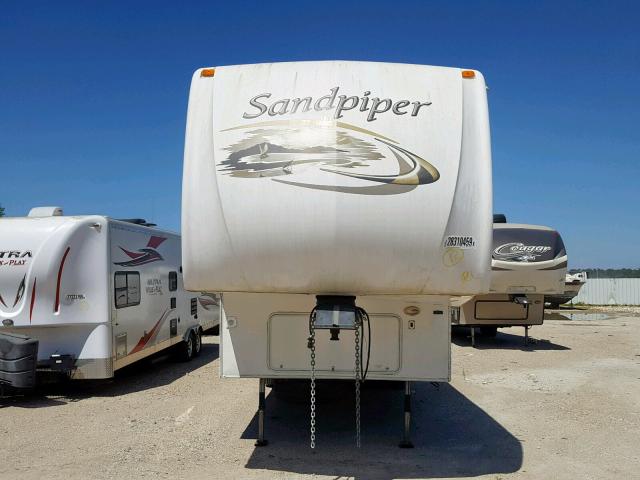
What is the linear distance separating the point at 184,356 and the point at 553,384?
273 inches

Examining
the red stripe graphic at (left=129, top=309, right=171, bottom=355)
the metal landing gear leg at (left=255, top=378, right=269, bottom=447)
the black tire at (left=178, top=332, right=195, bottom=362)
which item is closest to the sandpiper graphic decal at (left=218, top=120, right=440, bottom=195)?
the metal landing gear leg at (left=255, top=378, right=269, bottom=447)

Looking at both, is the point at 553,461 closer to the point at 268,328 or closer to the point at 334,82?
the point at 268,328

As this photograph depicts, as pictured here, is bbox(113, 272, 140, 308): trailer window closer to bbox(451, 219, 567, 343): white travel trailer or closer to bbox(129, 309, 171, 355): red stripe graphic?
bbox(129, 309, 171, 355): red stripe graphic

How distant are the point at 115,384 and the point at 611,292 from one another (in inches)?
1186

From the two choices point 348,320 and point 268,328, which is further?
point 268,328

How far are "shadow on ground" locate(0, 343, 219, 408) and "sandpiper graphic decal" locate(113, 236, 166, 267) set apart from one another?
1.95 meters

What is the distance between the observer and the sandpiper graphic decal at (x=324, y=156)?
4633mm

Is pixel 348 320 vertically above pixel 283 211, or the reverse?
pixel 283 211

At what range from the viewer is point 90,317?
8.09 meters

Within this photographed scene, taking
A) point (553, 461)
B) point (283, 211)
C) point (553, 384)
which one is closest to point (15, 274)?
point (283, 211)

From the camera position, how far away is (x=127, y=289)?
29.3 feet

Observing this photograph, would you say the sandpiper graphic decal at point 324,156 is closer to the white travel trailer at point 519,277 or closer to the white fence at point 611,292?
the white travel trailer at point 519,277

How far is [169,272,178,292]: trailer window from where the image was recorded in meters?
11.0

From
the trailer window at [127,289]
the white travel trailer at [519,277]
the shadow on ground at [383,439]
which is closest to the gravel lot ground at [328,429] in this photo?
the shadow on ground at [383,439]
